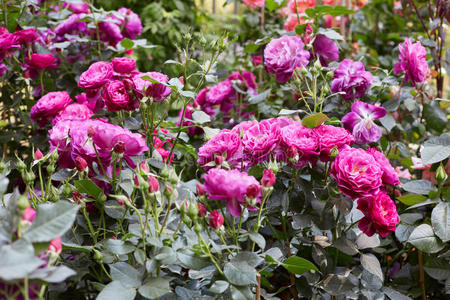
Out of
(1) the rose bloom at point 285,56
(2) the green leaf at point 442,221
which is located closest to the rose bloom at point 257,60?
(1) the rose bloom at point 285,56

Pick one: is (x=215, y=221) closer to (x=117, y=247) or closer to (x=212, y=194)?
(x=212, y=194)

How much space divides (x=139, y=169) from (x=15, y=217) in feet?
0.86

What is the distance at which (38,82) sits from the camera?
1439 mm

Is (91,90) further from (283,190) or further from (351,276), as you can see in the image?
(351,276)

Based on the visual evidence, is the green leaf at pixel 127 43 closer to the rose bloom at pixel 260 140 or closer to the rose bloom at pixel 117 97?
the rose bloom at pixel 117 97

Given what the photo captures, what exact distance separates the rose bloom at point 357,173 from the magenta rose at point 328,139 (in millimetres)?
24

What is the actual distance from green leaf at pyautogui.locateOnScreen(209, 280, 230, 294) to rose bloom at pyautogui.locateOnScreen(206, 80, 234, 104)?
0.84m

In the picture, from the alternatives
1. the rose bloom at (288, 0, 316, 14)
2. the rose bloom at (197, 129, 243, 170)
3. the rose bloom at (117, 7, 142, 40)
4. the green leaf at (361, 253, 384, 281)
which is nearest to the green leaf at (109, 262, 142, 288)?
the rose bloom at (197, 129, 243, 170)

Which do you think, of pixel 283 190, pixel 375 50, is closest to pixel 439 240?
pixel 283 190

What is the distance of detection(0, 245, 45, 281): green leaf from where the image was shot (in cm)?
50

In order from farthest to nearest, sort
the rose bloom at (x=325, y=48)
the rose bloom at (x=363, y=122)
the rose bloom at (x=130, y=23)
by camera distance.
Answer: the rose bloom at (x=130, y=23) → the rose bloom at (x=325, y=48) → the rose bloom at (x=363, y=122)

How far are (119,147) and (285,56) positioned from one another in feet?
1.65

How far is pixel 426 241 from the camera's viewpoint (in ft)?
3.20

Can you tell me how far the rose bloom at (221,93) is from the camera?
4.82ft
